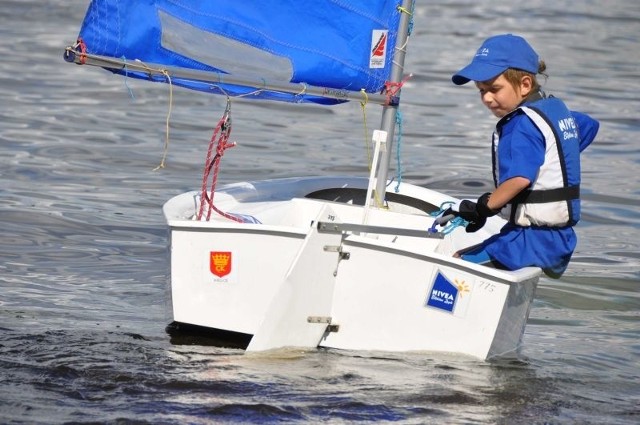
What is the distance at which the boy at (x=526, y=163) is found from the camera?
4.96 metres

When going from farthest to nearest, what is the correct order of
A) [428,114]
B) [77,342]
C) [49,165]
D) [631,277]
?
[428,114], [49,165], [631,277], [77,342]

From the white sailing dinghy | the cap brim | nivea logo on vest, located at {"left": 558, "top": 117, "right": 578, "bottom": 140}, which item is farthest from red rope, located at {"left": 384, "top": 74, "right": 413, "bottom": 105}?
nivea logo on vest, located at {"left": 558, "top": 117, "right": 578, "bottom": 140}

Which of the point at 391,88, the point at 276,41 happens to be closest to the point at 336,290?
the point at 391,88

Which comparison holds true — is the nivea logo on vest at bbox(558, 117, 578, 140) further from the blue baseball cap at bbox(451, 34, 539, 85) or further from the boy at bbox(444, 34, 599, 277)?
the blue baseball cap at bbox(451, 34, 539, 85)

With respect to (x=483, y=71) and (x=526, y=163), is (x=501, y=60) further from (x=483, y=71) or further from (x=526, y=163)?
(x=526, y=163)

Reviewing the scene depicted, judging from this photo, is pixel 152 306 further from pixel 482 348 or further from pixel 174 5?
pixel 482 348

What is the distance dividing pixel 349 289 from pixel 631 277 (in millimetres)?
2831

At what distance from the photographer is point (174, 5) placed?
5512 mm

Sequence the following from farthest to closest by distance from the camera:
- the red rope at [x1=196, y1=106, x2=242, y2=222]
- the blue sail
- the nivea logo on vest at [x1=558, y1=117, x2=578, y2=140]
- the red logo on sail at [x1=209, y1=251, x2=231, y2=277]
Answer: the blue sail, the red rope at [x1=196, y1=106, x2=242, y2=222], the nivea logo on vest at [x1=558, y1=117, x2=578, y2=140], the red logo on sail at [x1=209, y1=251, x2=231, y2=277]

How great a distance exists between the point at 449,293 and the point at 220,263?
91cm

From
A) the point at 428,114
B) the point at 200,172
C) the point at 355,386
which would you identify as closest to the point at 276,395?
the point at 355,386

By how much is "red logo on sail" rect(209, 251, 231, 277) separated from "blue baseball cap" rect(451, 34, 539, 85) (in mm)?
1215

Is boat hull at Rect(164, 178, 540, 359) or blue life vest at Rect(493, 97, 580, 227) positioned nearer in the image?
boat hull at Rect(164, 178, 540, 359)

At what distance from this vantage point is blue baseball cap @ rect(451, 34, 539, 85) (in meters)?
5.04
